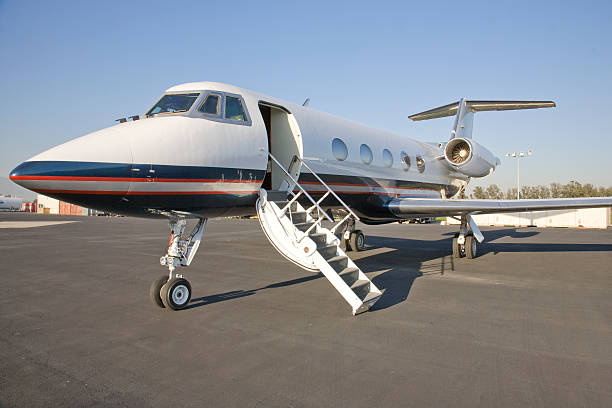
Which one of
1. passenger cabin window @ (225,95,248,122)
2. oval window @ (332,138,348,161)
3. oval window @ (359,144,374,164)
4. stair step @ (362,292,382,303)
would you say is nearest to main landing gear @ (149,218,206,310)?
passenger cabin window @ (225,95,248,122)

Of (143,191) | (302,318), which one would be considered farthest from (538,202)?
(143,191)

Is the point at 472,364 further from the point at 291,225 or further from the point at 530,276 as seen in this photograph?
the point at 530,276

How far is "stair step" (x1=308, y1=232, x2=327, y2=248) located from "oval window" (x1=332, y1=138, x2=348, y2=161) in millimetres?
2980

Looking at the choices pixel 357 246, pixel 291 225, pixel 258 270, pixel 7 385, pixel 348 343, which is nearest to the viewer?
pixel 7 385

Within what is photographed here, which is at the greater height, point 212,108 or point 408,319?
point 212,108

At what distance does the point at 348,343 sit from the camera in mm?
5070

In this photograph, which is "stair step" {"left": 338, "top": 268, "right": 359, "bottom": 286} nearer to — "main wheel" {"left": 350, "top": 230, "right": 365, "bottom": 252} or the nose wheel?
the nose wheel

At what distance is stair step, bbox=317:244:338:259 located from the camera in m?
7.14

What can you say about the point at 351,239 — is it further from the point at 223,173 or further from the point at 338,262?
the point at 223,173

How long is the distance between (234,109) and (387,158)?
6.21 m

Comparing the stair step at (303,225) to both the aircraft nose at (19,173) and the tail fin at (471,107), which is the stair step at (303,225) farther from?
the tail fin at (471,107)

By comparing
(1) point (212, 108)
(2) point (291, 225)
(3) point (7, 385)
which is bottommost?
(3) point (7, 385)

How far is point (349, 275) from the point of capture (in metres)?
7.04

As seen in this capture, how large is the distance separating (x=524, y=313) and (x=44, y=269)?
37.6 ft
